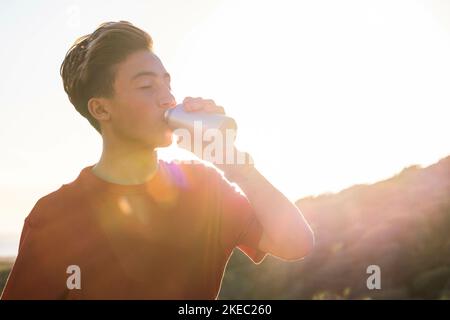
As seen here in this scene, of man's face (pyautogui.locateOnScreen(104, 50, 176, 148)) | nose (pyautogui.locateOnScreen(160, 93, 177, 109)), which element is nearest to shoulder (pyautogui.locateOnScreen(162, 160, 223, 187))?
man's face (pyautogui.locateOnScreen(104, 50, 176, 148))

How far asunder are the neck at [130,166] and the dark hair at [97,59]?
0.41 metres

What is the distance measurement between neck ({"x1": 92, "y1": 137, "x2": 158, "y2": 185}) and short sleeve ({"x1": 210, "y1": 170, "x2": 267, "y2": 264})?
1.42 feet

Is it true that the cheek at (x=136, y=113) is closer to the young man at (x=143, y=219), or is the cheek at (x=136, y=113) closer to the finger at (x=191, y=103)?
the young man at (x=143, y=219)

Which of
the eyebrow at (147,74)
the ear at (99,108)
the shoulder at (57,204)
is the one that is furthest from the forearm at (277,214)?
the ear at (99,108)

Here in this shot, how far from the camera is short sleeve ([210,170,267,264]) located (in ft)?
10.5

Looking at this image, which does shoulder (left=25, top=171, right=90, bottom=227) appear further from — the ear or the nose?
the nose

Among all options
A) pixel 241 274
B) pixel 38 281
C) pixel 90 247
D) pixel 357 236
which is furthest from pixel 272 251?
pixel 241 274

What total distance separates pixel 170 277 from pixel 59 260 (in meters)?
0.58

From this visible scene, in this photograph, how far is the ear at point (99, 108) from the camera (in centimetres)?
360

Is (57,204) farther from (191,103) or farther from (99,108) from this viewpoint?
(191,103)

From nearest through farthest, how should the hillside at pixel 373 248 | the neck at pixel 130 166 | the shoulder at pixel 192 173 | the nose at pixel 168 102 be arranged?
the nose at pixel 168 102, the neck at pixel 130 166, the shoulder at pixel 192 173, the hillside at pixel 373 248
